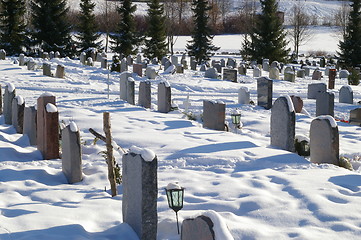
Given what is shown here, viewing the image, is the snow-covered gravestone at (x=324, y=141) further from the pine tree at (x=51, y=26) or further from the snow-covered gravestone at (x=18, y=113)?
the pine tree at (x=51, y=26)

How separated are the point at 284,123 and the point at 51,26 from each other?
31.5 meters

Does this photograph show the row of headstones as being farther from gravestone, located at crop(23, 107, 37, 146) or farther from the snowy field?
the snowy field

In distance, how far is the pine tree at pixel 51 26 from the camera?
38281mm

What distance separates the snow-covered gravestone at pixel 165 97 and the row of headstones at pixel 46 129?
404 centimetres

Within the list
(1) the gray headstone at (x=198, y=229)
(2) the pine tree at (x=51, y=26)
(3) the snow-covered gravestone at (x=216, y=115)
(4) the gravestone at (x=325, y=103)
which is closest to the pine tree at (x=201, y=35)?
(2) the pine tree at (x=51, y=26)

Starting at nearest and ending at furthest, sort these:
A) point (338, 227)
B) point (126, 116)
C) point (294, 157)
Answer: point (338, 227) < point (294, 157) < point (126, 116)

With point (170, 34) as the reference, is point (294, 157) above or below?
below

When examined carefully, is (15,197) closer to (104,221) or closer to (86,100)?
(104,221)

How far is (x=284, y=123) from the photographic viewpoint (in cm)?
998

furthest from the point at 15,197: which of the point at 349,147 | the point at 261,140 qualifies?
the point at 349,147

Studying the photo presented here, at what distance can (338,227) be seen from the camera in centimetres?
579

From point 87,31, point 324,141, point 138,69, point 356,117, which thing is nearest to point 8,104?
point 324,141

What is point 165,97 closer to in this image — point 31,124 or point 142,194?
point 31,124

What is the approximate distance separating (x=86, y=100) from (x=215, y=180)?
9.00 metres
